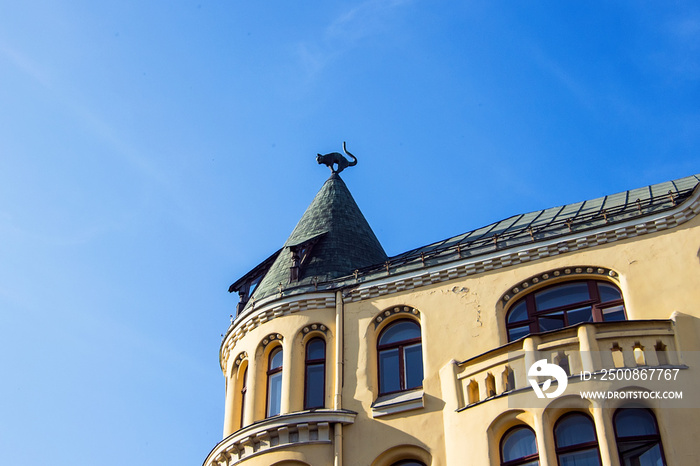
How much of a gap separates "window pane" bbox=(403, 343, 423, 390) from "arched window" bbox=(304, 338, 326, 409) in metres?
2.09

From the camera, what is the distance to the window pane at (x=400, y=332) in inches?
926

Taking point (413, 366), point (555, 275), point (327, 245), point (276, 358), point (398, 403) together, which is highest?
point (327, 245)

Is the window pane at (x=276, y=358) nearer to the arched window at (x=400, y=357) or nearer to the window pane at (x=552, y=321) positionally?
the arched window at (x=400, y=357)

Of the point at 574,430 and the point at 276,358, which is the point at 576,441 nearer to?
the point at 574,430

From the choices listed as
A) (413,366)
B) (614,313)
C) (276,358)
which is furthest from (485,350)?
(276,358)

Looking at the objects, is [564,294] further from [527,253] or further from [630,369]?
[630,369]

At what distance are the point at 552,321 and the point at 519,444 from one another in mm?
3591

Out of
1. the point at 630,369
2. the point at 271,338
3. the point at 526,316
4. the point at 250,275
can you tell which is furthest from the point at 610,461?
the point at 250,275

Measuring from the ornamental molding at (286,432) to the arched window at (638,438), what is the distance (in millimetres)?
6283

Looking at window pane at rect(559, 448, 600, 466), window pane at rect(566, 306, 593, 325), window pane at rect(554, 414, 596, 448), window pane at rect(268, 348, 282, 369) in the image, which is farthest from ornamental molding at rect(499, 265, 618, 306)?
window pane at rect(268, 348, 282, 369)

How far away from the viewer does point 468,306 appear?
22984 mm

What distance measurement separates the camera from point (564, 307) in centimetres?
2197

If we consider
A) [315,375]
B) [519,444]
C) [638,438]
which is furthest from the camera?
[315,375]

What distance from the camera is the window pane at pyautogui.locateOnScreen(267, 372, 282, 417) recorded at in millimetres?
23625
